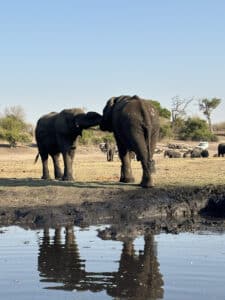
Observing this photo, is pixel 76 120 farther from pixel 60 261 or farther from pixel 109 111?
pixel 60 261

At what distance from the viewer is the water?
8.73 meters

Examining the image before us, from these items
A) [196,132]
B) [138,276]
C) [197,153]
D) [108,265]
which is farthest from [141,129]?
[196,132]

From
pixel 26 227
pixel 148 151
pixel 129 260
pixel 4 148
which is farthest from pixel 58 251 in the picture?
pixel 4 148

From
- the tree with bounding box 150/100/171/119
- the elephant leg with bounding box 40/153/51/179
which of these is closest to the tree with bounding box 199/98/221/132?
the tree with bounding box 150/100/171/119

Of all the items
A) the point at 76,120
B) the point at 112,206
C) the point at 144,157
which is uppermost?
the point at 76,120

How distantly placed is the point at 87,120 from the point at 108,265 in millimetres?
10667

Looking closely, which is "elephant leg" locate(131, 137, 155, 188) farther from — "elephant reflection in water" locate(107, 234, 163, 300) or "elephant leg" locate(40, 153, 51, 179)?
"elephant reflection in water" locate(107, 234, 163, 300)

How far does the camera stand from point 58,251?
38.4ft

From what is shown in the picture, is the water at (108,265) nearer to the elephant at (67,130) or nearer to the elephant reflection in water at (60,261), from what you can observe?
the elephant reflection in water at (60,261)

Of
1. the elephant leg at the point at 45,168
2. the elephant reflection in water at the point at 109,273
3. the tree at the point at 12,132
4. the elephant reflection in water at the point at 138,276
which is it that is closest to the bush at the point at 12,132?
the tree at the point at 12,132

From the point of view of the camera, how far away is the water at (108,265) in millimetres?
8734

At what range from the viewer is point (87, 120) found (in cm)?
2067

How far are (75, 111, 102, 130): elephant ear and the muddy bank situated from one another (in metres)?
3.14

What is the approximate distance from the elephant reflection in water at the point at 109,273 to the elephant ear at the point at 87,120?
27.8 ft
